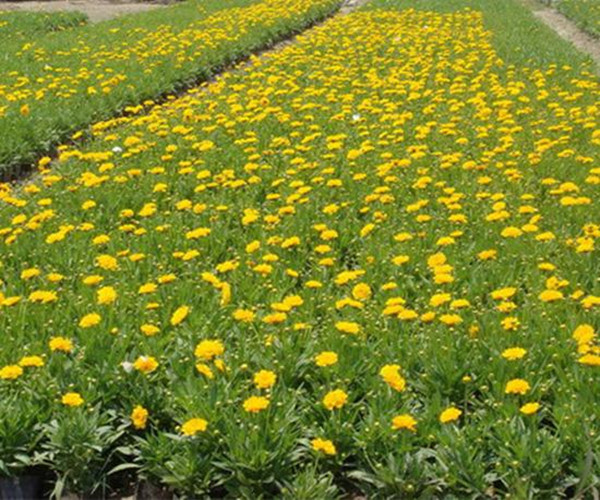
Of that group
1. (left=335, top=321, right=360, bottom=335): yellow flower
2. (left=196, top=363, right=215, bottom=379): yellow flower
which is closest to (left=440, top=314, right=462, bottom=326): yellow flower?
(left=335, top=321, right=360, bottom=335): yellow flower

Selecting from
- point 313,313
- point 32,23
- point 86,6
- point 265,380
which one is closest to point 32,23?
point 32,23

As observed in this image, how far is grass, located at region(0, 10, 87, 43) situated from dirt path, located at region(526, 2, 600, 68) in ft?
41.7

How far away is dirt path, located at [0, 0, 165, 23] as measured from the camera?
27.6m

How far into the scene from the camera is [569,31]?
2033 cm

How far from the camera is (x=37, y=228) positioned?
213 inches

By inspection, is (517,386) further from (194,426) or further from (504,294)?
(194,426)

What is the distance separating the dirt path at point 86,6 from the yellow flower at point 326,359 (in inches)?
1020

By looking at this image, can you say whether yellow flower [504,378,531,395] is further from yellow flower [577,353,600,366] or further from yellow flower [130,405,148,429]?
yellow flower [130,405,148,429]

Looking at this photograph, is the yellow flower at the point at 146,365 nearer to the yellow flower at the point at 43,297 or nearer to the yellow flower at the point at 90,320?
the yellow flower at the point at 90,320

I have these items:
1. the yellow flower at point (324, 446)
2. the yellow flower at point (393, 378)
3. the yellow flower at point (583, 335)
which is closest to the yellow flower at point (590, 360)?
the yellow flower at point (583, 335)

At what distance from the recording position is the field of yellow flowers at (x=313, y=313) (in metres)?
3.23

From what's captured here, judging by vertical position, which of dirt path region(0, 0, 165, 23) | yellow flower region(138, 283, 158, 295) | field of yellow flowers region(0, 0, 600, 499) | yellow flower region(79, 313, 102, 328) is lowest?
dirt path region(0, 0, 165, 23)

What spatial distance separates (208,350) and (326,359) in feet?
1.85

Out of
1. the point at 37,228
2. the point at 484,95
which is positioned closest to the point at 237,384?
the point at 37,228
